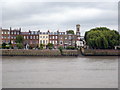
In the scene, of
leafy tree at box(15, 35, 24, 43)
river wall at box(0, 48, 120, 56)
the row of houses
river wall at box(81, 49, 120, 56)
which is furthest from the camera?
the row of houses

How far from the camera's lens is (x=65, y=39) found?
77812mm

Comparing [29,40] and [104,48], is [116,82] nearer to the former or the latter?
[104,48]

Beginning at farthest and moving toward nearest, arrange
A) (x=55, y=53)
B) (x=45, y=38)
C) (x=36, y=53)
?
(x=45, y=38) → (x=36, y=53) → (x=55, y=53)

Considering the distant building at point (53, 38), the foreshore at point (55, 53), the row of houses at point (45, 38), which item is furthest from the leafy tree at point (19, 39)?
the foreshore at point (55, 53)

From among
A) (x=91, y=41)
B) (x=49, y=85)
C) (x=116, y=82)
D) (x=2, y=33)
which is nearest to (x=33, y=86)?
(x=49, y=85)

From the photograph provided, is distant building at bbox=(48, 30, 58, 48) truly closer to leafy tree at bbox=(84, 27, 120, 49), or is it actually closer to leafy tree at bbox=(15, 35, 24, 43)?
leafy tree at bbox=(15, 35, 24, 43)

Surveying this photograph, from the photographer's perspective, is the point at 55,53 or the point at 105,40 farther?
the point at 55,53

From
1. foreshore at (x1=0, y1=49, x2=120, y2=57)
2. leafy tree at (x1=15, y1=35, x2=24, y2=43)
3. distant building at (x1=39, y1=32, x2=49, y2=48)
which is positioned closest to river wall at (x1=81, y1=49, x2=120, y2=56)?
foreshore at (x1=0, y1=49, x2=120, y2=57)

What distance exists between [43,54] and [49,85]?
40613 mm

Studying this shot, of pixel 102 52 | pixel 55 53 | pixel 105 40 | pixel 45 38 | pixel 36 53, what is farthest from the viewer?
pixel 45 38

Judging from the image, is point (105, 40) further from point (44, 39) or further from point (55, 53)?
point (44, 39)

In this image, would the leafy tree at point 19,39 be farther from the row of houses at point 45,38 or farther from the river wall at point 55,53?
the river wall at point 55,53

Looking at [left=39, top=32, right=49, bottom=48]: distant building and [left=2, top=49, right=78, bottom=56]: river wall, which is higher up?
[left=39, top=32, right=49, bottom=48]: distant building

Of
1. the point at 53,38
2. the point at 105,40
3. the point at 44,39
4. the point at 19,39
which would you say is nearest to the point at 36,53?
the point at 19,39
